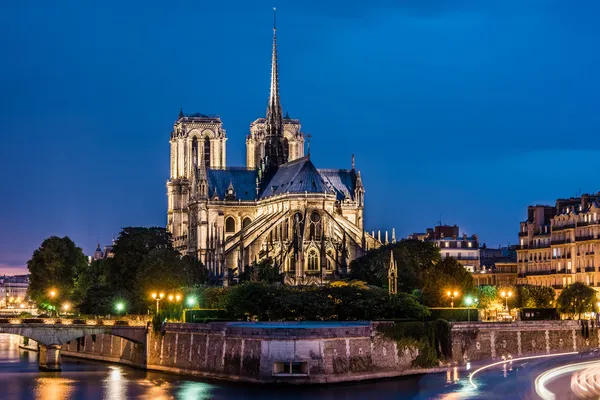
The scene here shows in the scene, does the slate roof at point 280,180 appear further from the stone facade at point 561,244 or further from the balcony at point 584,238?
the balcony at point 584,238

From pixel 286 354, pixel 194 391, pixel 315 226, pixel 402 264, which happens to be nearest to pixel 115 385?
pixel 194 391

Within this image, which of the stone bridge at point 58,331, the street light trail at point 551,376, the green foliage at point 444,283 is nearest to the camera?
the street light trail at point 551,376

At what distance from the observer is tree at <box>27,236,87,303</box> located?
13150 centimetres

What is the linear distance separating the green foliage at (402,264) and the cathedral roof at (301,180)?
15757mm

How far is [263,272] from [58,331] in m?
38.2

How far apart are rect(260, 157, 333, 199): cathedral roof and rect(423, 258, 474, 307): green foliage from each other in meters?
37.5

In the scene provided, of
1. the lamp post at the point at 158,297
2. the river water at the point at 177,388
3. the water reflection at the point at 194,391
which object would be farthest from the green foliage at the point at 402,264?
the water reflection at the point at 194,391

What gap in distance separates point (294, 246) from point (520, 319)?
40982 mm

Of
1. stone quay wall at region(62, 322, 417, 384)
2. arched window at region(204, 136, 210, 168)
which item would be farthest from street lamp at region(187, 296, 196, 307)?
arched window at region(204, 136, 210, 168)

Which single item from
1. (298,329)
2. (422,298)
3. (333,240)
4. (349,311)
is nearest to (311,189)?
(333,240)

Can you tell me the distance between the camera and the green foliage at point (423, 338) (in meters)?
75.4

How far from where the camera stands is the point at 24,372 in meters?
85.0

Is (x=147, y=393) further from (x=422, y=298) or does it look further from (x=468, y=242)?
(x=468, y=242)

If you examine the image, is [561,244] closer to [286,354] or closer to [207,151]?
[286,354]
